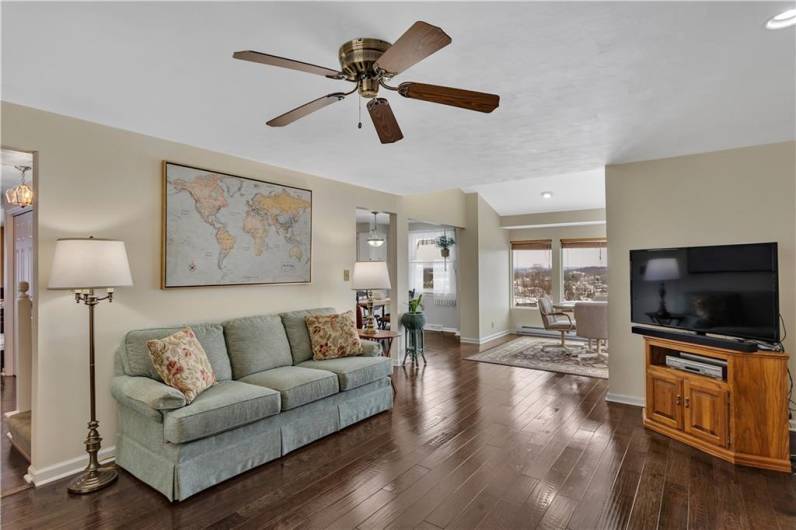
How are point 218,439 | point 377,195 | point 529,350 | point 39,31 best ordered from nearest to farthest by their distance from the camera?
1. point 39,31
2. point 218,439
3. point 377,195
4. point 529,350

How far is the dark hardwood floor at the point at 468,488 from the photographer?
2.22 m

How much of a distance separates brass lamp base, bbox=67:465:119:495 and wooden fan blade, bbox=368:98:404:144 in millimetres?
2737

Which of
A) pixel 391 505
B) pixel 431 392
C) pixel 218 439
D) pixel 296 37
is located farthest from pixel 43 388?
pixel 431 392

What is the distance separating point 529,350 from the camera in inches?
261

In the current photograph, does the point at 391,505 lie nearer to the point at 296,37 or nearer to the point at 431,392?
the point at 431,392

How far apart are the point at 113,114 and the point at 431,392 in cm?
376

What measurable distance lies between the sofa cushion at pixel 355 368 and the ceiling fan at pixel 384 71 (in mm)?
2054

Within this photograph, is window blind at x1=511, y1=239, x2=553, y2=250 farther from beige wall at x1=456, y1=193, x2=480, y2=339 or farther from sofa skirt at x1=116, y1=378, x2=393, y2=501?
sofa skirt at x1=116, y1=378, x2=393, y2=501

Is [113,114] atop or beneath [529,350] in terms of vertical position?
atop

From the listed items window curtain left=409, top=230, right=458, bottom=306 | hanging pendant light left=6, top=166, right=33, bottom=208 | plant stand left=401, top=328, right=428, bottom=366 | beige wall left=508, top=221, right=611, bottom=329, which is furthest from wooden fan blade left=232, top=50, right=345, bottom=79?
beige wall left=508, top=221, right=611, bottom=329

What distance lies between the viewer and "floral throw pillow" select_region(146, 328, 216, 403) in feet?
8.71

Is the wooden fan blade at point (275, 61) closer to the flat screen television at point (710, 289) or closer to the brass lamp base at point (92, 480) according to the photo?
the brass lamp base at point (92, 480)

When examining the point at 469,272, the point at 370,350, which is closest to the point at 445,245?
the point at 469,272

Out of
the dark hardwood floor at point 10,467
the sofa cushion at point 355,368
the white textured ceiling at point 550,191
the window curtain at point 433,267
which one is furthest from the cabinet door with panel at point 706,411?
the window curtain at point 433,267
